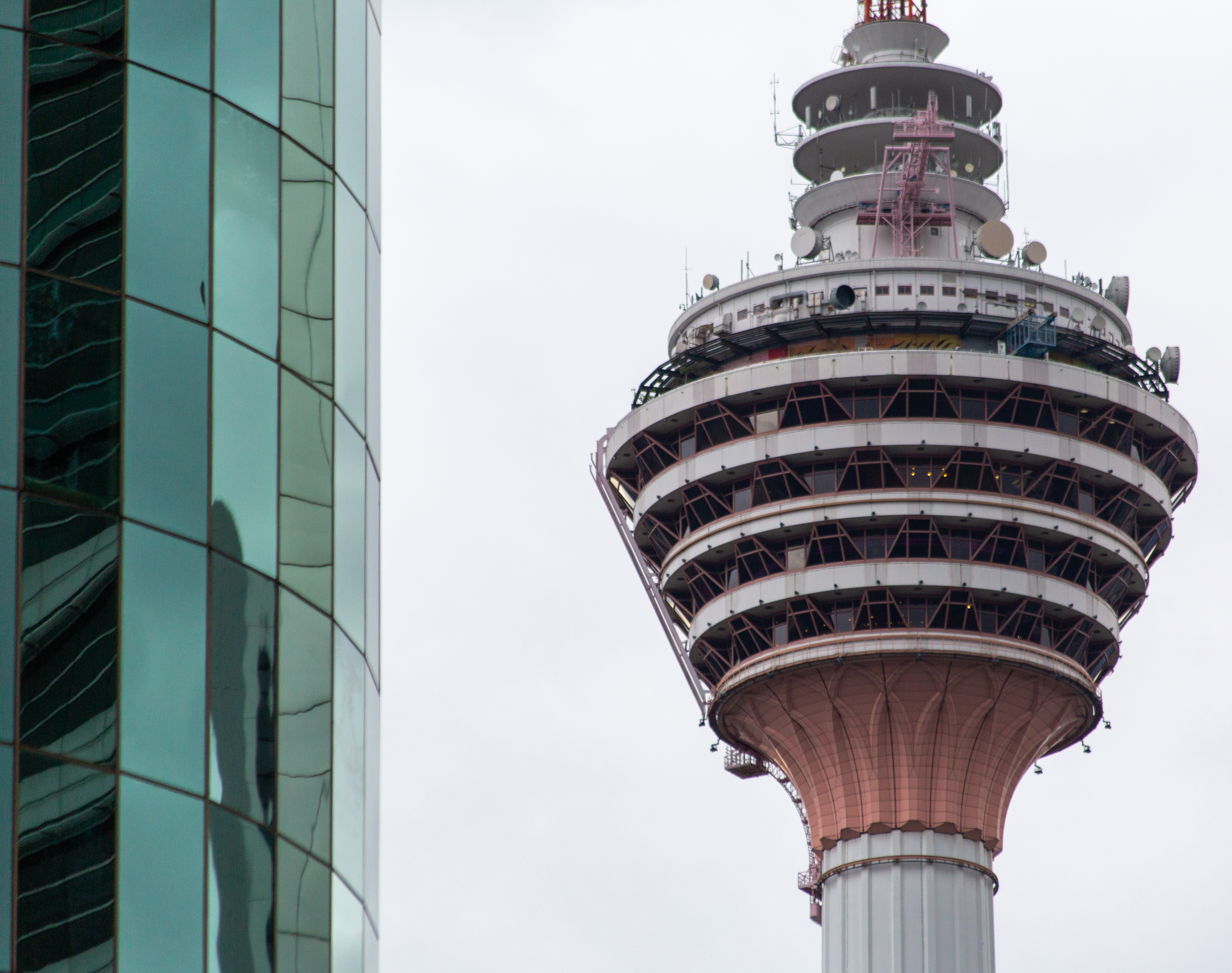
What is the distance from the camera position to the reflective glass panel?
39.7m

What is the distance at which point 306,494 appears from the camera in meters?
44.5

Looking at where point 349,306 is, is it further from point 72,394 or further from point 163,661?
point 163,661

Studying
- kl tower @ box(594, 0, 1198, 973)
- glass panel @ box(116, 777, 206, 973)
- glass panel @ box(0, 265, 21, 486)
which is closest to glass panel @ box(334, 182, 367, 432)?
glass panel @ box(0, 265, 21, 486)

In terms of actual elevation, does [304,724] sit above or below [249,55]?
below

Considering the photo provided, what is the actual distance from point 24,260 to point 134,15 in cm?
455

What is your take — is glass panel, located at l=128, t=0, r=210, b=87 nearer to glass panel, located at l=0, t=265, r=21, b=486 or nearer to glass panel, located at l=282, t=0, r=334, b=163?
glass panel, located at l=282, t=0, r=334, b=163

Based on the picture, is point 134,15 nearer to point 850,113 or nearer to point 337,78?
point 337,78

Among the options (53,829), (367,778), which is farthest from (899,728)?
(53,829)

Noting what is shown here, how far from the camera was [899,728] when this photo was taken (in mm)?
127938

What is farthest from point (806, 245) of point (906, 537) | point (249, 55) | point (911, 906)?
point (249, 55)

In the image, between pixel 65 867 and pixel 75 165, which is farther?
pixel 75 165

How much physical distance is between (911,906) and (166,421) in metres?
89.8

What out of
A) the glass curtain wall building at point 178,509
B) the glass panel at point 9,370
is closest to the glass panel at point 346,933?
the glass curtain wall building at point 178,509

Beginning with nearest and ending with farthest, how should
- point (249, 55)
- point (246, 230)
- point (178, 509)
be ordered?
point (178, 509) → point (246, 230) → point (249, 55)
